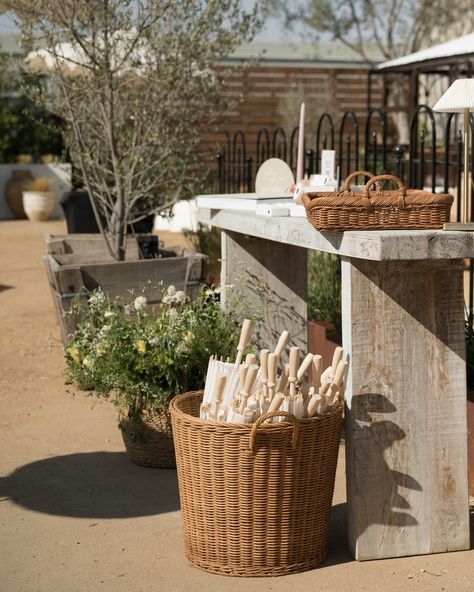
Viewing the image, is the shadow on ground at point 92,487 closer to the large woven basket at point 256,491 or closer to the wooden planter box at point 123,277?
the large woven basket at point 256,491

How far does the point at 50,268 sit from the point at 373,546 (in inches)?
139

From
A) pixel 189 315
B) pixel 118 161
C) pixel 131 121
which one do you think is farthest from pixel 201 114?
pixel 189 315

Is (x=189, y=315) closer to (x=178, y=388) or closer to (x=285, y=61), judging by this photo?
(x=178, y=388)

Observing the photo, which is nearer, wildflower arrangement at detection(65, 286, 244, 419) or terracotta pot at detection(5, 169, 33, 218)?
wildflower arrangement at detection(65, 286, 244, 419)

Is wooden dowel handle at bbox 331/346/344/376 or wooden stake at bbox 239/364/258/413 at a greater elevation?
wooden dowel handle at bbox 331/346/344/376

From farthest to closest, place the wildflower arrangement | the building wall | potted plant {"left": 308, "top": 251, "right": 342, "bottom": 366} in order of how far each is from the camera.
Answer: the building wall
potted plant {"left": 308, "top": 251, "right": 342, "bottom": 366}
the wildflower arrangement

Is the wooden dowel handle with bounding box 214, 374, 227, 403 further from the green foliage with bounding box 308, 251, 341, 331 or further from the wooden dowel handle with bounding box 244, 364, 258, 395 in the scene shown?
the green foliage with bounding box 308, 251, 341, 331

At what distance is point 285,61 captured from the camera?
20719 mm

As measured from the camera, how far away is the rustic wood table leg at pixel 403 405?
126 inches

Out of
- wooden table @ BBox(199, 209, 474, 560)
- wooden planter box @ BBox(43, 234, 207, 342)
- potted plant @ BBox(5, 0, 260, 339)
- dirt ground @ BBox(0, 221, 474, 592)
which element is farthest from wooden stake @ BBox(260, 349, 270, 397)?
potted plant @ BBox(5, 0, 260, 339)

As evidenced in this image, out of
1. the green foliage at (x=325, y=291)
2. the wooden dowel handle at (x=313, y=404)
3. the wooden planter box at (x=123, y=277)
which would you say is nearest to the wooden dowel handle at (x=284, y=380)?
the wooden dowel handle at (x=313, y=404)

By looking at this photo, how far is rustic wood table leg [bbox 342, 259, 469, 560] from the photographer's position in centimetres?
321

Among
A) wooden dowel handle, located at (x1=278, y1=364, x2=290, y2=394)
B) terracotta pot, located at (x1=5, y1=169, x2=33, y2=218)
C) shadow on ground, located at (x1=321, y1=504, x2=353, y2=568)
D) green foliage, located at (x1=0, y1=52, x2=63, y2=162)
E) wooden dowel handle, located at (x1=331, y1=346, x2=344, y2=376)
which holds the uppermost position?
green foliage, located at (x1=0, y1=52, x2=63, y2=162)

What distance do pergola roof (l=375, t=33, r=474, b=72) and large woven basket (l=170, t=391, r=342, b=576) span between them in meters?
6.36
